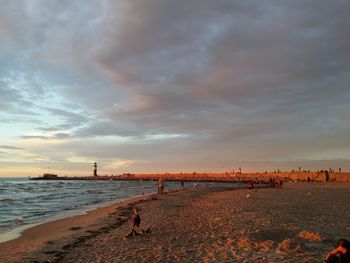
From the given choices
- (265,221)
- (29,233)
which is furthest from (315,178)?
(29,233)

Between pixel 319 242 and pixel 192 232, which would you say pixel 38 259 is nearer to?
pixel 192 232

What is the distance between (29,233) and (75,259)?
829 cm

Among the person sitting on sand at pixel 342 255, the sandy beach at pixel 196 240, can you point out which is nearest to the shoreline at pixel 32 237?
the sandy beach at pixel 196 240

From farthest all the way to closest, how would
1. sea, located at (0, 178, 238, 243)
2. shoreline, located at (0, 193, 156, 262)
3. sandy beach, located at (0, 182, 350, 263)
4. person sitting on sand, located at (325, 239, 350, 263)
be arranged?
sea, located at (0, 178, 238, 243)
shoreline, located at (0, 193, 156, 262)
sandy beach, located at (0, 182, 350, 263)
person sitting on sand, located at (325, 239, 350, 263)

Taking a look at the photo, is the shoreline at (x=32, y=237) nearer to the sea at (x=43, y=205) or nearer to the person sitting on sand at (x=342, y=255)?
the sea at (x=43, y=205)

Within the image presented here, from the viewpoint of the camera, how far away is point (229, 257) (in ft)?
36.2

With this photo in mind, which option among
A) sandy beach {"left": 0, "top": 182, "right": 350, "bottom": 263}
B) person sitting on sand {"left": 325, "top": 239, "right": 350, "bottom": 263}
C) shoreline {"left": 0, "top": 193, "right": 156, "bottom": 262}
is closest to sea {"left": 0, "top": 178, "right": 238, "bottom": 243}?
shoreline {"left": 0, "top": 193, "right": 156, "bottom": 262}

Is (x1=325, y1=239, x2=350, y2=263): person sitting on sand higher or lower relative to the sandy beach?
higher

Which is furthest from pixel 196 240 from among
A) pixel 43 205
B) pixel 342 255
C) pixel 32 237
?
pixel 43 205

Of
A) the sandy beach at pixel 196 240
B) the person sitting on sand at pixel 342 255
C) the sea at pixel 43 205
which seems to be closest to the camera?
the person sitting on sand at pixel 342 255

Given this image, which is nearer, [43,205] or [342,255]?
[342,255]

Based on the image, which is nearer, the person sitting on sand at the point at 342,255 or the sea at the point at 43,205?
the person sitting on sand at the point at 342,255

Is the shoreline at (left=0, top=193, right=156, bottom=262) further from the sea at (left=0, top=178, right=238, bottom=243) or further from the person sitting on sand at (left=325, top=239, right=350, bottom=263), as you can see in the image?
the person sitting on sand at (left=325, top=239, right=350, bottom=263)

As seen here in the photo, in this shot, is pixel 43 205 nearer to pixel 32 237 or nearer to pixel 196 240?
pixel 32 237
